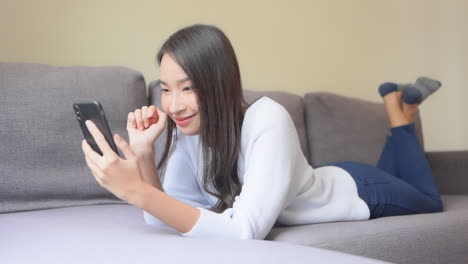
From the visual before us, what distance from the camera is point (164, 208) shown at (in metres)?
1.12

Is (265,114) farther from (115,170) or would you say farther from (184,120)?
(115,170)

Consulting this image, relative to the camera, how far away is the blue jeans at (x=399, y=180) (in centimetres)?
166

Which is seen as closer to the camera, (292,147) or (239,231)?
(239,231)

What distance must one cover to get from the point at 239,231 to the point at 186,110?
306mm

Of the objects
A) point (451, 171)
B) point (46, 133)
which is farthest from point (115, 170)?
point (451, 171)

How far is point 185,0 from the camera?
233cm

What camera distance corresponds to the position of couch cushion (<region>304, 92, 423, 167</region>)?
2.30 meters

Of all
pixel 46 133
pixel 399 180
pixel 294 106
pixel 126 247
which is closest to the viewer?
pixel 126 247

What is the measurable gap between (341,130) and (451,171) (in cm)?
48

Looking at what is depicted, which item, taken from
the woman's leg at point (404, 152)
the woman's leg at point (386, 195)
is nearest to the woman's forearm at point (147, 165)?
the woman's leg at point (386, 195)

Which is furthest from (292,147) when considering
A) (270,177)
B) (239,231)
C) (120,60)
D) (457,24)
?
(457,24)

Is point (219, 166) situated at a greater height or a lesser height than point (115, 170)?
lesser

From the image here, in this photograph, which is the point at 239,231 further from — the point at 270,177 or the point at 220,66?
the point at 220,66

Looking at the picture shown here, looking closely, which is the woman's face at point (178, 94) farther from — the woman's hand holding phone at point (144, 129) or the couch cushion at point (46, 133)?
the couch cushion at point (46, 133)
